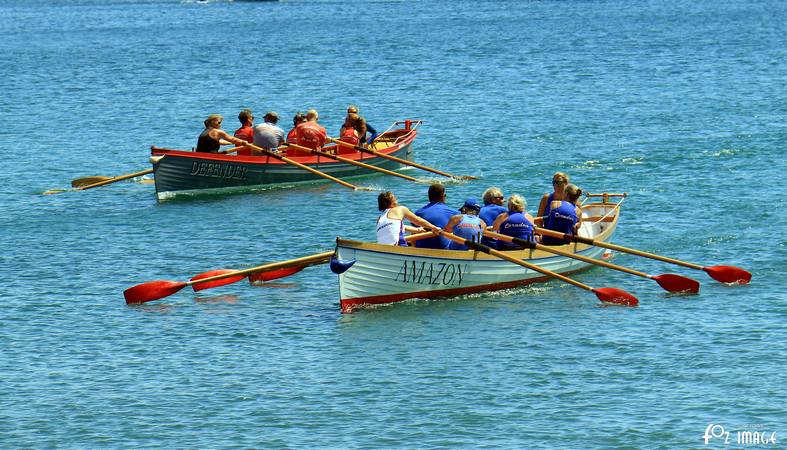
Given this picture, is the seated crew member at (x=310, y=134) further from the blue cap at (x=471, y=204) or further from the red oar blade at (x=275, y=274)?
the blue cap at (x=471, y=204)

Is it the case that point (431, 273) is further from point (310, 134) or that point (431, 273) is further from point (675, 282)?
point (310, 134)

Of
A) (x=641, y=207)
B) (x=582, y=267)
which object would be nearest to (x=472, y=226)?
(x=582, y=267)

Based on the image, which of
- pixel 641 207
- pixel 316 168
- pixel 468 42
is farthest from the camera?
pixel 468 42

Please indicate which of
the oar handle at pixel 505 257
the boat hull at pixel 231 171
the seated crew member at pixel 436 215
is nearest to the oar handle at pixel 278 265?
the seated crew member at pixel 436 215

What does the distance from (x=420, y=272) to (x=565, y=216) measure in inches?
133

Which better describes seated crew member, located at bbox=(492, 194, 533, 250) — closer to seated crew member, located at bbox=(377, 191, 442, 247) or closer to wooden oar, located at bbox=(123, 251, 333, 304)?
seated crew member, located at bbox=(377, 191, 442, 247)

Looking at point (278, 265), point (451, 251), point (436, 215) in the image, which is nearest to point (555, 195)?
point (436, 215)

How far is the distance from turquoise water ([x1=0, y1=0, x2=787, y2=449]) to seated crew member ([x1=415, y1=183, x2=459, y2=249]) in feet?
3.64

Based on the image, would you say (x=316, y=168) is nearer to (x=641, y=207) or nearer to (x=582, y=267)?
(x=641, y=207)

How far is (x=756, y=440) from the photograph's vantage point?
631 inches

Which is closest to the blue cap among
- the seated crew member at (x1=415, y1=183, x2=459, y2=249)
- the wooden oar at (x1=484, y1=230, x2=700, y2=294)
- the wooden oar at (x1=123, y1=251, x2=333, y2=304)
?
the seated crew member at (x1=415, y1=183, x2=459, y2=249)

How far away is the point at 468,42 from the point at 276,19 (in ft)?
132

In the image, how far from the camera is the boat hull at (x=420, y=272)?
20375 millimetres

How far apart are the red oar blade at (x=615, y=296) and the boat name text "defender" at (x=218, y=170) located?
44.8ft
